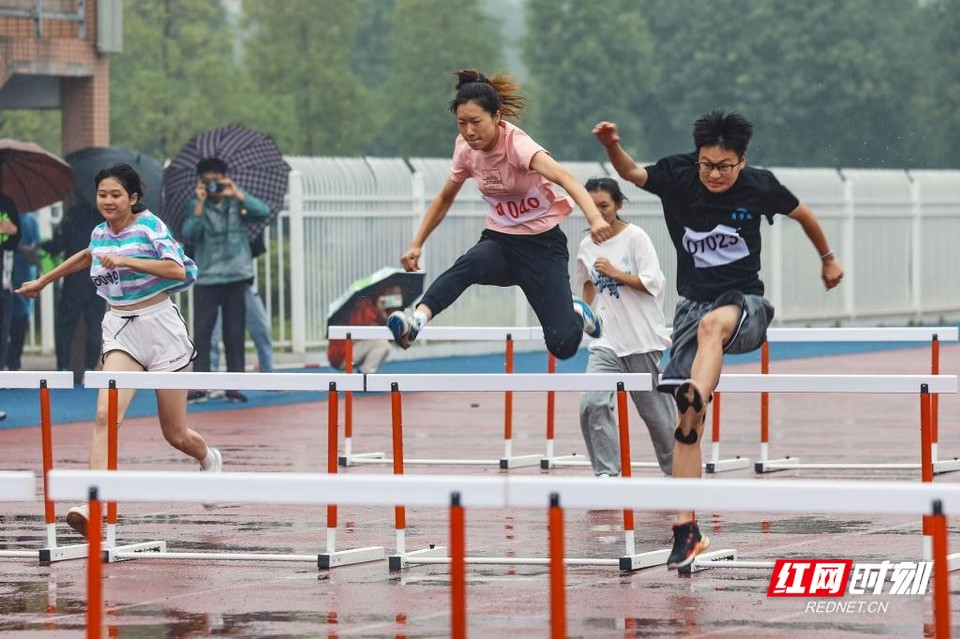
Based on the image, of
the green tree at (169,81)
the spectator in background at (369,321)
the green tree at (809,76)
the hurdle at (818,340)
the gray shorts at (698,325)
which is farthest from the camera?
the green tree at (809,76)

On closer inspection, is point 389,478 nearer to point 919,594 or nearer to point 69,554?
point 919,594

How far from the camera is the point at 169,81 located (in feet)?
169

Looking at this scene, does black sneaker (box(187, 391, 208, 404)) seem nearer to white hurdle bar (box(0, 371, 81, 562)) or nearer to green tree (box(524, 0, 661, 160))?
white hurdle bar (box(0, 371, 81, 562))

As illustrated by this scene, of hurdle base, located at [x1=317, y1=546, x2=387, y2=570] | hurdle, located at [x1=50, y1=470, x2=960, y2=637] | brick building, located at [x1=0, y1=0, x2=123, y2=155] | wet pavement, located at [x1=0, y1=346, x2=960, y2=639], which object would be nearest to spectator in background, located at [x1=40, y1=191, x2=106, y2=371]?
brick building, located at [x1=0, y1=0, x2=123, y2=155]

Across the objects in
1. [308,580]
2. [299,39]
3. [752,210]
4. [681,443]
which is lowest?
[308,580]

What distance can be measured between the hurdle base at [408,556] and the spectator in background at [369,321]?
32.8 feet

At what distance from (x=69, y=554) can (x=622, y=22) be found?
211ft

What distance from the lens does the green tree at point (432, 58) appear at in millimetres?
71688

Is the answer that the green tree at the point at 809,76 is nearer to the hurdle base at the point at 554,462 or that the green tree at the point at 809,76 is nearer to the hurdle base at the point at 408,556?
the hurdle base at the point at 554,462

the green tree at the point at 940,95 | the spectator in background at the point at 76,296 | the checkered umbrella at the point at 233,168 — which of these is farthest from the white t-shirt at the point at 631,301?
the green tree at the point at 940,95

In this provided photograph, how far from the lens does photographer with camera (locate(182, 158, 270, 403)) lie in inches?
711

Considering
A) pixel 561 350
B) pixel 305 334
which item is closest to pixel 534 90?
pixel 305 334

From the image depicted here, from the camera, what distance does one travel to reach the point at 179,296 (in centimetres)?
2403

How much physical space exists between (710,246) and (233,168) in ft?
37.5
